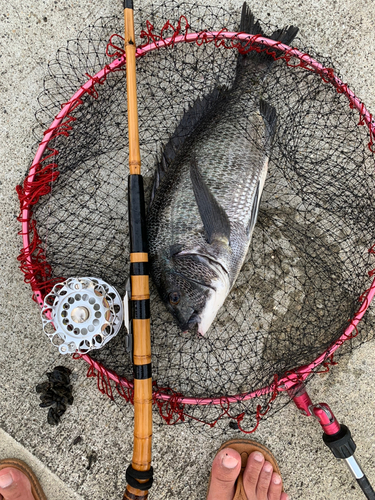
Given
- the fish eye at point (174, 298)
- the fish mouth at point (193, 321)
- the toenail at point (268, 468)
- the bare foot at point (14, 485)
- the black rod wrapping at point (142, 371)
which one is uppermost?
the fish eye at point (174, 298)

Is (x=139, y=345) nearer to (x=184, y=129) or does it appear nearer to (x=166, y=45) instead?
(x=184, y=129)

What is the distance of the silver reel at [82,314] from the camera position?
209 cm

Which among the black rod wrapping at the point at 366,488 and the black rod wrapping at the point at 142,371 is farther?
the black rod wrapping at the point at 366,488

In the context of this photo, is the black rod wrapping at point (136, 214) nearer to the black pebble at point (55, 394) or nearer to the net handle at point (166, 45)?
the net handle at point (166, 45)

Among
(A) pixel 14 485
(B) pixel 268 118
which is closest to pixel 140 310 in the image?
(B) pixel 268 118

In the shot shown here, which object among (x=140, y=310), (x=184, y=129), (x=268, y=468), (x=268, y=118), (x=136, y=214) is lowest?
(x=268, y=468)

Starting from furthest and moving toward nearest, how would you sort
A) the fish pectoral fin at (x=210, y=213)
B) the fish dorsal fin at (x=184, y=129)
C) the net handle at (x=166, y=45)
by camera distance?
the fish dorsal fin at (x=184, y=129), the net handle at (x=166, y=45), the fish pectoral fin at (x=210, y=213)

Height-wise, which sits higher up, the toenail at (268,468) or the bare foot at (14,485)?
the toenail at (268,468)

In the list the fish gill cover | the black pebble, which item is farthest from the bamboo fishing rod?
the black pebble

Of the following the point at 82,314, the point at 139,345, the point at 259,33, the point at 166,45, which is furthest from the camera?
the point at 259,33

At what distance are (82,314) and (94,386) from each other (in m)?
0.78

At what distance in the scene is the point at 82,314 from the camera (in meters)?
2.06

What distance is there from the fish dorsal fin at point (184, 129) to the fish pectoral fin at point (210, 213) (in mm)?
283

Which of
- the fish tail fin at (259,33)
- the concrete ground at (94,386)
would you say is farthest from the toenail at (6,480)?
the fish tail fin at (259,33)
